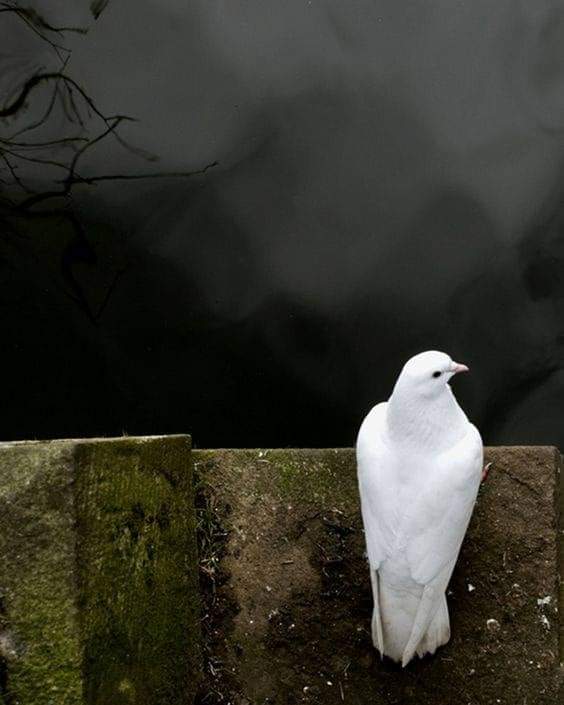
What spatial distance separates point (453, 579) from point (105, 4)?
2940 mm

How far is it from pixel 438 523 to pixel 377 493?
0.20 meters

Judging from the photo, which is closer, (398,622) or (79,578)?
(79,578)

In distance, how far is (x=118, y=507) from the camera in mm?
2371

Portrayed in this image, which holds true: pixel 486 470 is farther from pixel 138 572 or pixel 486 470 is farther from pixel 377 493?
pixel 138 572

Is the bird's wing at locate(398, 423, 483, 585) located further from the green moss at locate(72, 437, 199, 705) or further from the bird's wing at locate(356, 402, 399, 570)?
the green moss at locate(72, 437, 199, 705)

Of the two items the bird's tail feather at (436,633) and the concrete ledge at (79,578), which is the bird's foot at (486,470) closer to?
the bird's tail feather at (436,633)

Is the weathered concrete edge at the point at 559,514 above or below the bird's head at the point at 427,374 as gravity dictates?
below

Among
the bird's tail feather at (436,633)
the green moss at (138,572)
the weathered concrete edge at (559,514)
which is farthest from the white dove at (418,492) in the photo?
the green moss at (138,572)

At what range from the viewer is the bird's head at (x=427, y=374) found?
8.30 ft

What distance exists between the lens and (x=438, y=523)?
2584mm

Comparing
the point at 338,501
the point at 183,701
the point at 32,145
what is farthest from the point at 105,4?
the point at 183,701

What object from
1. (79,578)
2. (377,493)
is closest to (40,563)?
(79,578)

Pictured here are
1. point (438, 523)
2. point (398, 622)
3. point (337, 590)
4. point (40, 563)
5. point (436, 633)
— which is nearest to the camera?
point (40, 563)

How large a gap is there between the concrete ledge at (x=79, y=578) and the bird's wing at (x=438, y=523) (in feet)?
2.54
